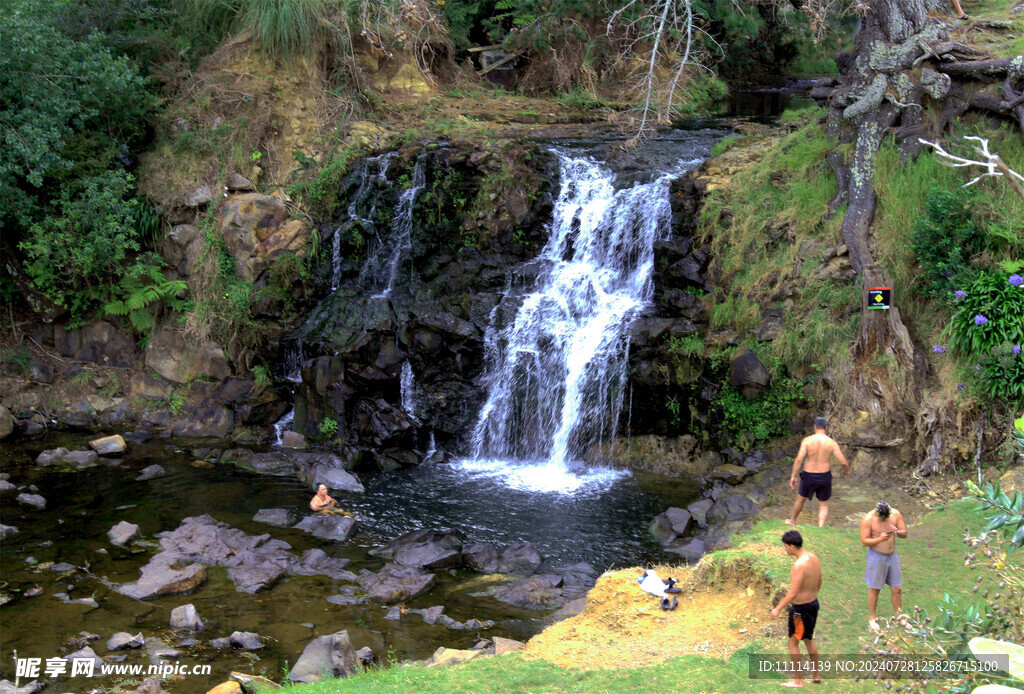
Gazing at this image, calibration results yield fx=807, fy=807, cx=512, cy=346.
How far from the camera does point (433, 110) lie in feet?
64.1

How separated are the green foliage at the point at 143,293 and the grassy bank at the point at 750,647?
36.1 feet

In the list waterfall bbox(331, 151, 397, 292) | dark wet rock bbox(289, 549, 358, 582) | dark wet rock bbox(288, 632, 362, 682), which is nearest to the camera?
dark wet rock bbox(288, 632, 362, 682)

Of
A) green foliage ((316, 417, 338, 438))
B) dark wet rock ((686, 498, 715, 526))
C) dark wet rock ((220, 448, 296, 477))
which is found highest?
green foliage ((316, 417, 338, 438))

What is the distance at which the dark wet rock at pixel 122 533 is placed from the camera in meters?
11.4

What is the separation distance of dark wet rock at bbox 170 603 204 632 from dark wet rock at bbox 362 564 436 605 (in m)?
2.00

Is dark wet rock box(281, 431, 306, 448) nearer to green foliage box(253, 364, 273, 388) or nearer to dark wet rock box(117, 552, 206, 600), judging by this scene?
green foliage box(253, 364, 273, 388)

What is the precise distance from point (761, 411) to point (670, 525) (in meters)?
2.81

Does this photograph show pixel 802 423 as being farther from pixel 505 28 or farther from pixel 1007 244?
pixel 505 28

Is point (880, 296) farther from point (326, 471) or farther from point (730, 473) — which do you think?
point (326, 471)

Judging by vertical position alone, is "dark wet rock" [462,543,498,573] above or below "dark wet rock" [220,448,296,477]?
below

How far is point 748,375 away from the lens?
42.9 feet

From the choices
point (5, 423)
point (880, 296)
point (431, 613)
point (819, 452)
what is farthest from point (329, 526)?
point (880, 296)

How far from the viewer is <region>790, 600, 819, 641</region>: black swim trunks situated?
21.3ft

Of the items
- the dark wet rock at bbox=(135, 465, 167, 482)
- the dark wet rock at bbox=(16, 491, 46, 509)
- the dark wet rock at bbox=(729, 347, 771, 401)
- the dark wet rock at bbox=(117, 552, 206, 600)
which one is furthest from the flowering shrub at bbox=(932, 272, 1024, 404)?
the dark wet rock at bbox=(16, 491, 46, 509)
